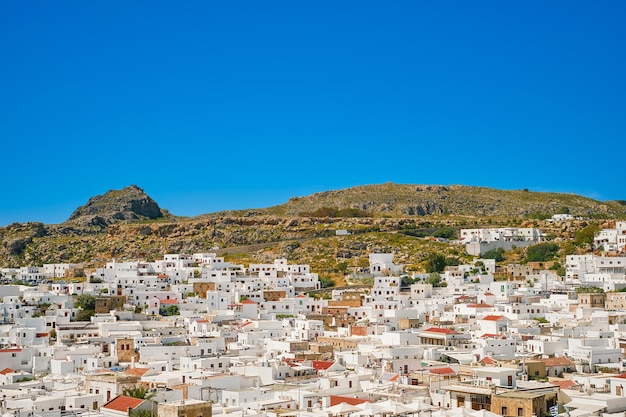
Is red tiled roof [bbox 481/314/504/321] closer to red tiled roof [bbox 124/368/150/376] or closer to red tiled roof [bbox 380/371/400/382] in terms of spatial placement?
red tiled roof [bbox 380/371/400/382]

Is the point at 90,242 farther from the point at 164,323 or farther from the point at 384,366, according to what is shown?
the point at 384,366

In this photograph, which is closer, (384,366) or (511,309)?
(384,366)

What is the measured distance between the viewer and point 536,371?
99.6 feet

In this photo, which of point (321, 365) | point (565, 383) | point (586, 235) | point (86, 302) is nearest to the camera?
point (565, 383)

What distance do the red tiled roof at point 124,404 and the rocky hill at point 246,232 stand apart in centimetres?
3893

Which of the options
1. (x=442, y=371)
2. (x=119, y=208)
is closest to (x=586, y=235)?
(x=442, y=371)

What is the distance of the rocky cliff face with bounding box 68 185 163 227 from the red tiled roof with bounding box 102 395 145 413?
6443 cm

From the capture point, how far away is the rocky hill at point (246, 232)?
68.7 m

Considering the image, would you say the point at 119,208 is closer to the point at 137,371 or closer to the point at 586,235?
the point at 586,235

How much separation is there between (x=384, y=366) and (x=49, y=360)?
37.6 ft

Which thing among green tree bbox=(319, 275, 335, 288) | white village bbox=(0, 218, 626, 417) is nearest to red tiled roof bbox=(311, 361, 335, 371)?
white village bbox=(0, 218, 626, 417)

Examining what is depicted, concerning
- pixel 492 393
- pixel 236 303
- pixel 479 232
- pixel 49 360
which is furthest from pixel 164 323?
pixel 479 232

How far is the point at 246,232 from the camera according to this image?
76.1 m

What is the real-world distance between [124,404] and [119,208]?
69835 mm
